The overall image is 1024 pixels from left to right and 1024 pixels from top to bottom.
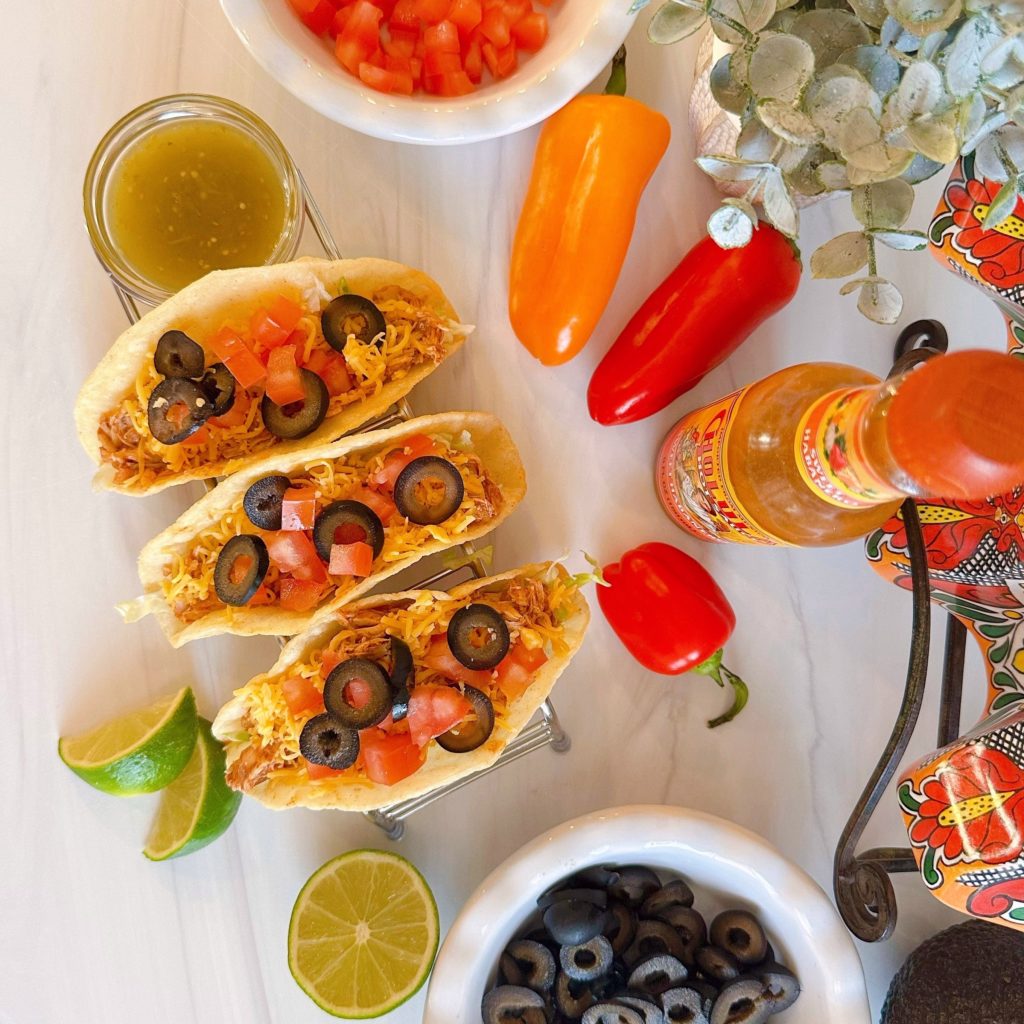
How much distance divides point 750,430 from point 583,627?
0.51 metres

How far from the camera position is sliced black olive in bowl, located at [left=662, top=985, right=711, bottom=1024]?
1534 mm

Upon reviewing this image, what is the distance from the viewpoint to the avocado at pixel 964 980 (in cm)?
148

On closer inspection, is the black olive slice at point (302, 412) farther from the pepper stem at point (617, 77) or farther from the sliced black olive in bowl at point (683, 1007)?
the sliced black olive in bowl at point (683, 1007)

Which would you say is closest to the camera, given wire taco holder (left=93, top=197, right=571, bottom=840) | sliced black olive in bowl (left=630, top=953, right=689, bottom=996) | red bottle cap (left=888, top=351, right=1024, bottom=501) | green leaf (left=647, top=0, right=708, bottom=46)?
red bottle cap (left=888, top=351, right=1024, bottom=501)

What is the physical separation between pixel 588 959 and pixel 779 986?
0.34 m

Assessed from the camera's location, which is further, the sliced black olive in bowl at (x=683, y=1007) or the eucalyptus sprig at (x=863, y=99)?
the sliced black olive in bowl at (x=683, y=1007)

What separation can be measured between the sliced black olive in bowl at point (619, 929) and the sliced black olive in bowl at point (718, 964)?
0.13 meters

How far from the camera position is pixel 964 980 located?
1.52 m

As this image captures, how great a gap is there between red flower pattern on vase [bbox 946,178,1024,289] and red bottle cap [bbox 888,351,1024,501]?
57cm

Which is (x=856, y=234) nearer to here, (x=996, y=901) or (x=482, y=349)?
(x=482, y=349)

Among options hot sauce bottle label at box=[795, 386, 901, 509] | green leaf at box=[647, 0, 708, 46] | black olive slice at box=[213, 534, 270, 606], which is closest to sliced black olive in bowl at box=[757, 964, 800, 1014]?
hot sauce bottle label at box=[795, 386, 901, 509]

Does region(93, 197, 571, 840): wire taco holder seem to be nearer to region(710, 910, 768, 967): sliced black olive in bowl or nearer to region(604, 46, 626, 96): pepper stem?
region(710, 910, 768, 967): sliced black olive in bowl

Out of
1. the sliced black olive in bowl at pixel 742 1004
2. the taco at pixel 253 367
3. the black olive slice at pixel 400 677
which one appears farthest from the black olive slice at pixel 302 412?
the sliced black olive in bowl at pixel 742 1004

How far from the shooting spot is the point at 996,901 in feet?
4.15
